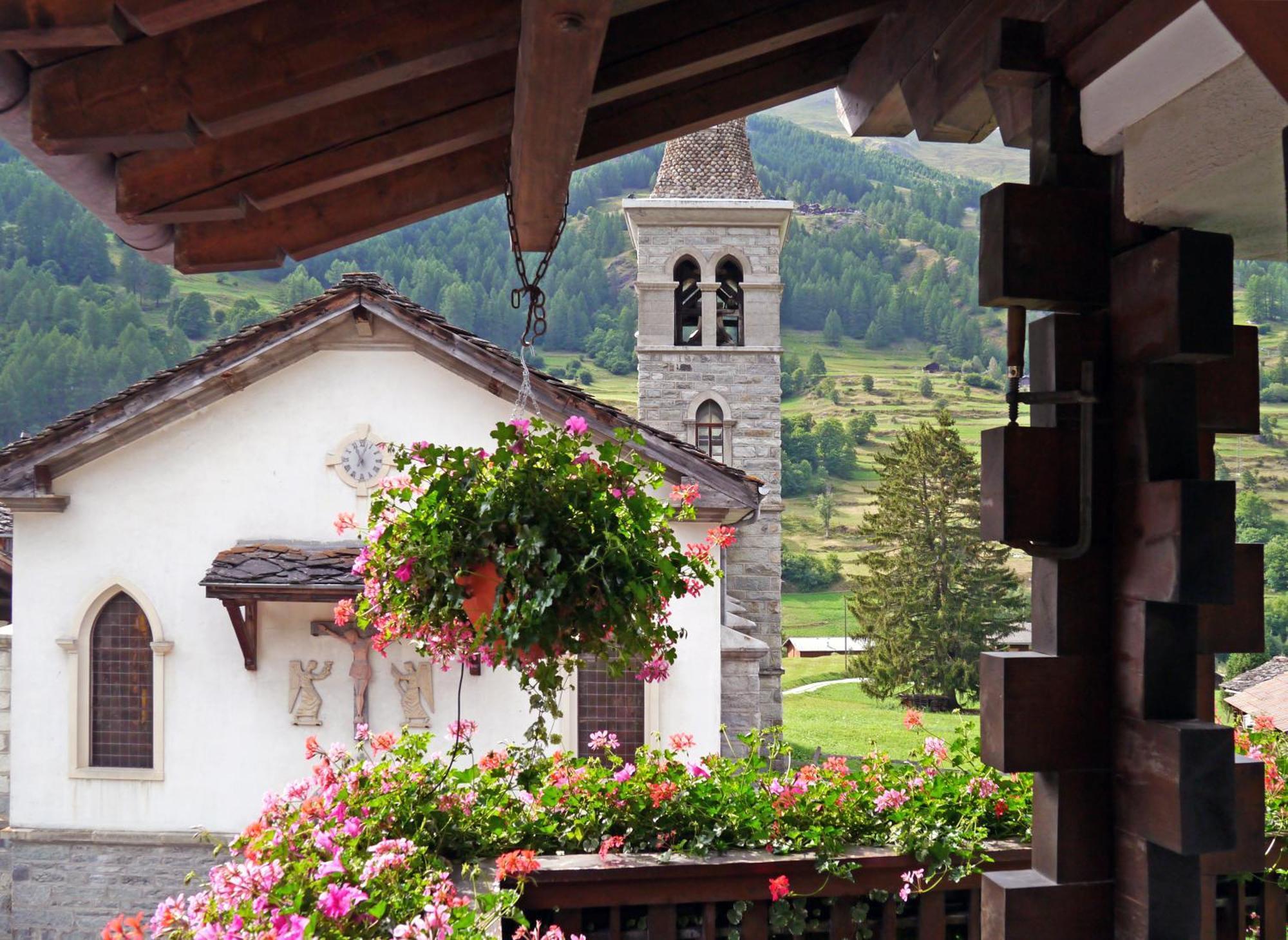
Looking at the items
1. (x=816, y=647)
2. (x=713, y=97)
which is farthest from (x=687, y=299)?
(x=816, y=647)

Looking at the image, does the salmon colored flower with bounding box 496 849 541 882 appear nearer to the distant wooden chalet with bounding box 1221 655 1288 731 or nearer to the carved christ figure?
the carved christ figure

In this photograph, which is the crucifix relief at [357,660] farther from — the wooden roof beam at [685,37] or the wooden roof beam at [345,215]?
the wooden roof beam at [685,37]

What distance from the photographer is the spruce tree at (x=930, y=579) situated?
3206 cm

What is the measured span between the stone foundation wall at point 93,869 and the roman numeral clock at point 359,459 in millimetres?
3420

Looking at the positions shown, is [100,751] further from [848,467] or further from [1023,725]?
[848,467]

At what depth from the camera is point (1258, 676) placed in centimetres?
2527

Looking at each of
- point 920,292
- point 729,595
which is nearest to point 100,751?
point 729,595

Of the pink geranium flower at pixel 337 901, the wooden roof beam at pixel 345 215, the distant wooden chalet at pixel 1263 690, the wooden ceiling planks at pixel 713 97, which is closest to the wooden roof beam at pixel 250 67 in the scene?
the wooden roof beam at pixel 345 215

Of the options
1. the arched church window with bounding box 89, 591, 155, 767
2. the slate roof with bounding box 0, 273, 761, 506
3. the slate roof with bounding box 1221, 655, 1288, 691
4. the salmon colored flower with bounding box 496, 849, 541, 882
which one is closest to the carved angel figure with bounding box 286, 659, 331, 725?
the arched church window with bounding box 89, 591, 155, 767

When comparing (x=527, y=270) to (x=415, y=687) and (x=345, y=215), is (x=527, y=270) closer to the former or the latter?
(x=345, y=215)

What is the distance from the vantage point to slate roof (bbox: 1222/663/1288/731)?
66.9 ft

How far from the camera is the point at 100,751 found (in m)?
10.6

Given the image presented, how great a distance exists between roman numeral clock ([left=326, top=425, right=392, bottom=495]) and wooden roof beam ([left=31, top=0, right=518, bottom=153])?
871 centimetres

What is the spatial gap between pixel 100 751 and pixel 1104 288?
34.7 ft
